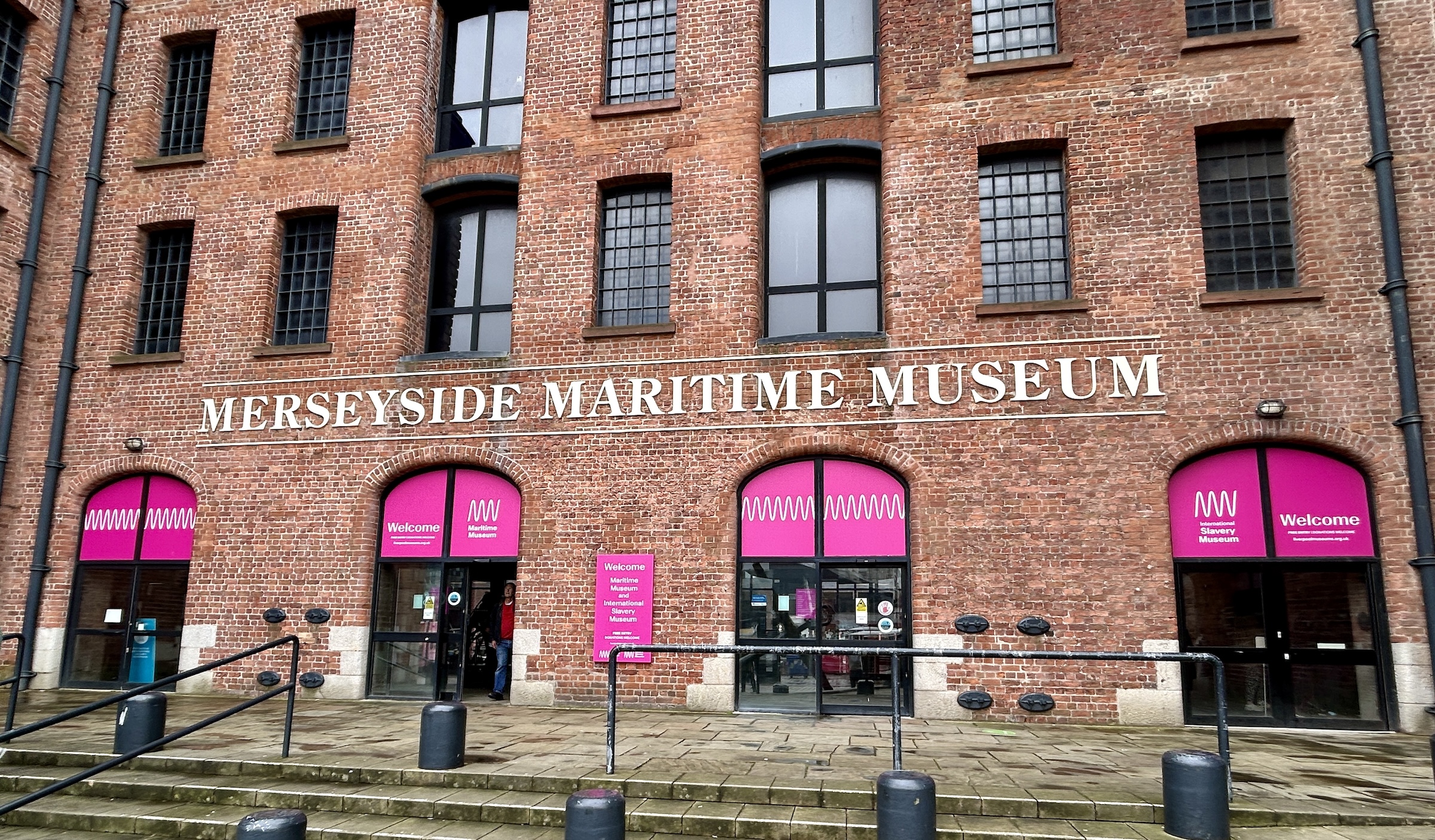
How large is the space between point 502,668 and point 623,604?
6.52 feet

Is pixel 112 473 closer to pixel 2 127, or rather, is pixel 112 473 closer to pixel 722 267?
pixel 2 127

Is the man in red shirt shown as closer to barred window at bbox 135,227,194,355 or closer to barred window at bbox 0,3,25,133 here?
barred window at bbox 135,227,194,355

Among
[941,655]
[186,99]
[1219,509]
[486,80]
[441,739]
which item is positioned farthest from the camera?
A: [186,99]

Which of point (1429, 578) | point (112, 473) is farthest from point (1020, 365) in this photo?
point (112, 473)

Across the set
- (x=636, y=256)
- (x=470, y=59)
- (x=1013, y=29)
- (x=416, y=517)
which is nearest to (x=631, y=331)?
(x=636, y=256)

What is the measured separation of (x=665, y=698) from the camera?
10.7 m

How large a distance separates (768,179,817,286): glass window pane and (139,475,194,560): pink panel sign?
863 cm

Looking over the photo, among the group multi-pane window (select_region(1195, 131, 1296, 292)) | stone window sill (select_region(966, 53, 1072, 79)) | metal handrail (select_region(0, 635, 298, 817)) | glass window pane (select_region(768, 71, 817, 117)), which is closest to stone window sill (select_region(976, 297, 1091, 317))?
multi-pane window (select_region(1195, 131, 1296, 292))

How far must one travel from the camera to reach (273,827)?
4.37 meters

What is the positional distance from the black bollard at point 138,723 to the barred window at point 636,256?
6.57 meters

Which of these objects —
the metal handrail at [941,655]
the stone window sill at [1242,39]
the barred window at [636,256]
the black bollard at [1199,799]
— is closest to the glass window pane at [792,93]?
the barred window at [636,256]

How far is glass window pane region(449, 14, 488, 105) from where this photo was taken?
44.3ft

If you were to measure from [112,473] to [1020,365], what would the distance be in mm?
12257

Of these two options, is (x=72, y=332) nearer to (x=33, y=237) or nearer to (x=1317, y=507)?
(x=33, y=237)
